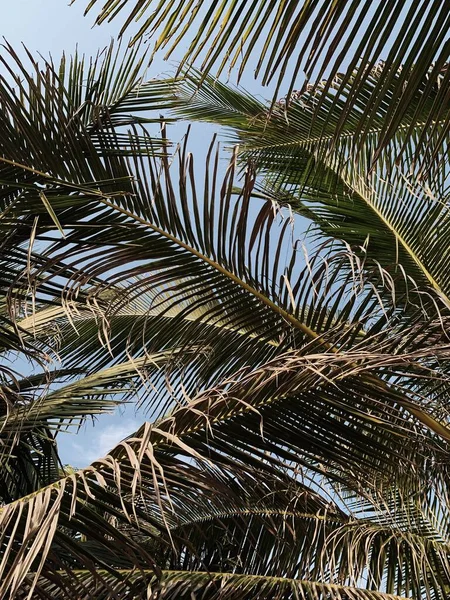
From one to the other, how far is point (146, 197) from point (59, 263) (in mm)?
346

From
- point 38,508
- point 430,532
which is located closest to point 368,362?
point 38,508

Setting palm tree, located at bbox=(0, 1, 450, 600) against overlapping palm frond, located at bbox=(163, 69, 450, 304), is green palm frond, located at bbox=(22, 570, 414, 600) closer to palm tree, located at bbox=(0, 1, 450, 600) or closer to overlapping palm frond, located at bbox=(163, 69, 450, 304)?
palm tree, located at bbox=(0, 1, 450, 600)

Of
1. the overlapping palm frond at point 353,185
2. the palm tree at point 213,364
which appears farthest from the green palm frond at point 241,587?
the overlapping palm frond at point 353,185

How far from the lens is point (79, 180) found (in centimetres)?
216

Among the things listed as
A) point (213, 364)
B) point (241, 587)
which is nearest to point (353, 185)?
point (213, 364)

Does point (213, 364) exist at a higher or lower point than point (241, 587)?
higher

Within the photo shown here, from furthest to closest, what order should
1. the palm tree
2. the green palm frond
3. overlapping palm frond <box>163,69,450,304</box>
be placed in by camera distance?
overlapping palm frond <box>163,69,450,304</box> → the green palm frond → the palm tree

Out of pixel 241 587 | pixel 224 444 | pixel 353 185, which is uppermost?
pixel 353 185

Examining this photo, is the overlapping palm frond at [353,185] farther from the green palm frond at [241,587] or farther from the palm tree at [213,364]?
the green palm frond at [241,587]

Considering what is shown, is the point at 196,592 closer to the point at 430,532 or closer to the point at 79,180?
the point at 79,180

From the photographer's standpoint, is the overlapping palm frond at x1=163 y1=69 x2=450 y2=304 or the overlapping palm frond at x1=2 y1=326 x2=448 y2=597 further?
the overlapping palm frond at x1=163 y1=69 x2=450 y2=304

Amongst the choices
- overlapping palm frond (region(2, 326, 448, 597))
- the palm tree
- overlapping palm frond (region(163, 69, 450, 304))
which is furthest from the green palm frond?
overlapping palm frond (region(163, 69, 450, 304))

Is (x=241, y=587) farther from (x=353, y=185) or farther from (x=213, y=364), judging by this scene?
(x=353, y=185)

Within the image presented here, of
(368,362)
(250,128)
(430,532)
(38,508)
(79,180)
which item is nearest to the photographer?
(38,508)
